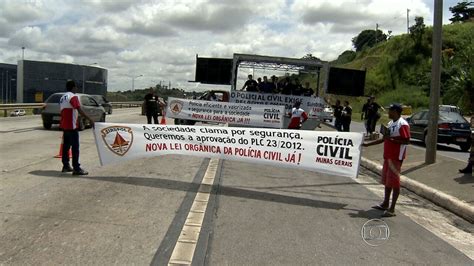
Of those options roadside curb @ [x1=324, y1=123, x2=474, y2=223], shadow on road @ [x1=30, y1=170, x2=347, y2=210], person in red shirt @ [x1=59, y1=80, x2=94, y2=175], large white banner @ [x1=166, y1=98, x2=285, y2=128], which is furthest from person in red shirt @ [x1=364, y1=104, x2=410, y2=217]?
large white banner @ [x1=166, y1=98, x2=285, y2=128]

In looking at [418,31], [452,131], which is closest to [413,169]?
[452,131]

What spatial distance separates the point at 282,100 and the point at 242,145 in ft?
33.1

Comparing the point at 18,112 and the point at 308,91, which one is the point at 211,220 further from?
the point at 18,112

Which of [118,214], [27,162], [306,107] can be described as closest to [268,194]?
[118,214]

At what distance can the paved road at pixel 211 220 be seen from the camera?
17.5 feet

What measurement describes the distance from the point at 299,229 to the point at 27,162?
22.8 ft

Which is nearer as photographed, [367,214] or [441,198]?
[367,214]

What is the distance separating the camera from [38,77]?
62.2 m

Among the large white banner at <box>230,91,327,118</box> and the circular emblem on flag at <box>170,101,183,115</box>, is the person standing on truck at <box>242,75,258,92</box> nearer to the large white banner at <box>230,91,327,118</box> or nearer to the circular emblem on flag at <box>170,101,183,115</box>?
the large white banner at <box>230,91,327,118</box>

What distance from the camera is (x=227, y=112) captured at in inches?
827

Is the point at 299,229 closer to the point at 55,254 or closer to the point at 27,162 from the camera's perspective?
the point at 55,254

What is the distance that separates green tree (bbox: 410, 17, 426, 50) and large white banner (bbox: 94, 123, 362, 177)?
77.8 metres

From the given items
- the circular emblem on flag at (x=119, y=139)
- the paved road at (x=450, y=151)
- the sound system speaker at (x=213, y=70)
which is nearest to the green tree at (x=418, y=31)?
the paved road at (x=450, y=151)

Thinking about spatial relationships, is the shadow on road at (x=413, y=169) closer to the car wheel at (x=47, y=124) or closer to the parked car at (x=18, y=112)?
the car wheel at (x=47, y=124)
